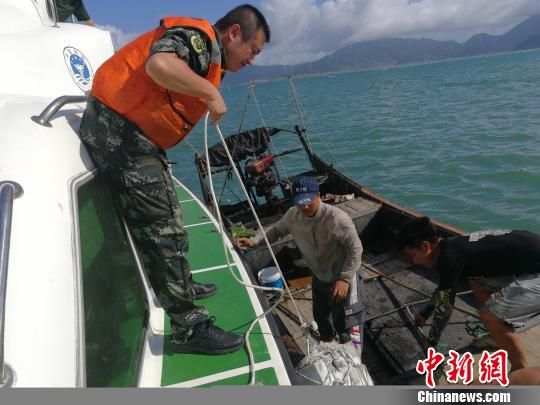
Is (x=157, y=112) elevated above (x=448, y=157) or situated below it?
above

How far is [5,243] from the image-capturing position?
1.21m

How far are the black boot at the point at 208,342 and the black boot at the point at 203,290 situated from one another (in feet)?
2.22

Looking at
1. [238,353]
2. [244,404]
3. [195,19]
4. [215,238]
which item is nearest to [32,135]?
[195,19]

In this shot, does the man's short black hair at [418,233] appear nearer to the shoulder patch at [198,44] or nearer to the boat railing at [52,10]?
the shoulder patch at [198,44]

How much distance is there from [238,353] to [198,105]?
1602 millimetres

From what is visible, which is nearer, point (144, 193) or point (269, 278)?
point (144, 193)

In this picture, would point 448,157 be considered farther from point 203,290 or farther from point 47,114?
point 47,114

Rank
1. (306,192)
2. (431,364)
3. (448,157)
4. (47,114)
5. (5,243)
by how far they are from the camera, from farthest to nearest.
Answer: (448,157) → (306,192) → (431,364) → (47,114) → (5,243)

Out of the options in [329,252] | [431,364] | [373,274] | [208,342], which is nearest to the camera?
[208,342]

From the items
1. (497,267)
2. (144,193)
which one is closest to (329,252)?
(497,267)

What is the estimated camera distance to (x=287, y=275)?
6152 millimetres

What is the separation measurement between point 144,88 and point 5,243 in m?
1.04

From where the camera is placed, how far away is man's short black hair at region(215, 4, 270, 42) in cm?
203

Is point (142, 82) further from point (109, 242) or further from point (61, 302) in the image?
point (61, 302)
